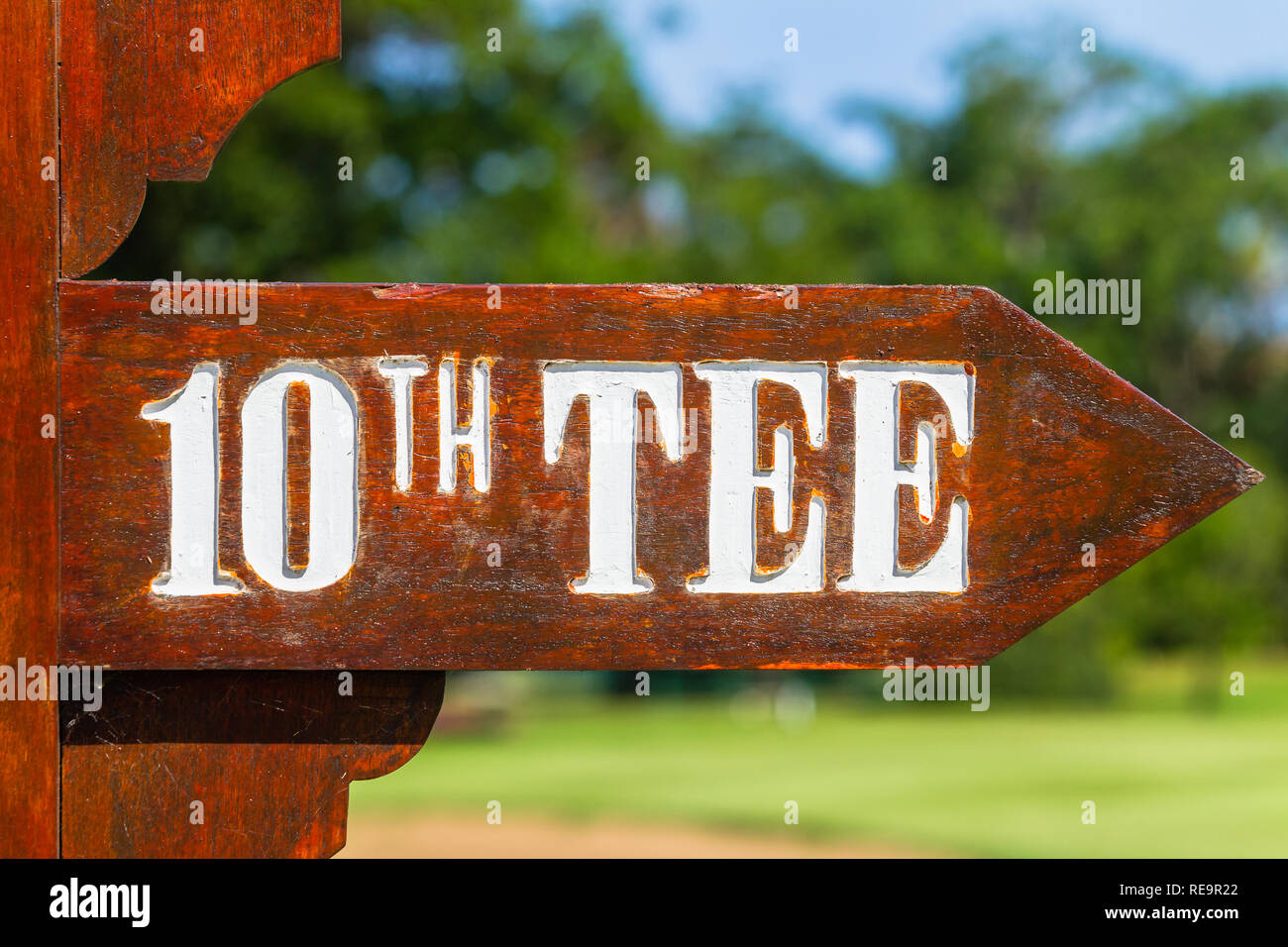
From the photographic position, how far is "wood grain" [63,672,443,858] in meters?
1.78

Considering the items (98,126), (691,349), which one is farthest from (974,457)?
(98,126)

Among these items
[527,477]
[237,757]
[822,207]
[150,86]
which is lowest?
[237,757]

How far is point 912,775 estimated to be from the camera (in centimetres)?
1666

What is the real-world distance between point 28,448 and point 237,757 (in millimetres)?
486

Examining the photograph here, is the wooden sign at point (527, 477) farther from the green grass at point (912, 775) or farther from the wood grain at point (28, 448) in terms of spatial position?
the green grass at point (912, 775)

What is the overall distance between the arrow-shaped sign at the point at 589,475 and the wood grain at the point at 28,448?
0.03 metres

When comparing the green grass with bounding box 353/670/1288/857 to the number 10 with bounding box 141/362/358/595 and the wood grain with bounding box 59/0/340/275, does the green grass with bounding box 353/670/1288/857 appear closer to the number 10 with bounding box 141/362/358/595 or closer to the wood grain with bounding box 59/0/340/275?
the number 10 with bounding box 141/362/358/595

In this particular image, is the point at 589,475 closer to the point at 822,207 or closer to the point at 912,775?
the point at 912,775

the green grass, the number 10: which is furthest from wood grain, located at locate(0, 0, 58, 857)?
the green grass

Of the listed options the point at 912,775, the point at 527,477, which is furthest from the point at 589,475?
the point at 912,775

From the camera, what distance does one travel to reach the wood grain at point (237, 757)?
178 cm

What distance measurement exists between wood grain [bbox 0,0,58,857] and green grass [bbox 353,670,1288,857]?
10.6 metres

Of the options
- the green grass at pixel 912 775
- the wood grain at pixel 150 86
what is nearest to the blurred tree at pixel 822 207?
the green grass at pixel 912 775

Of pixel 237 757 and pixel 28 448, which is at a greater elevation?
pixel 28 448
